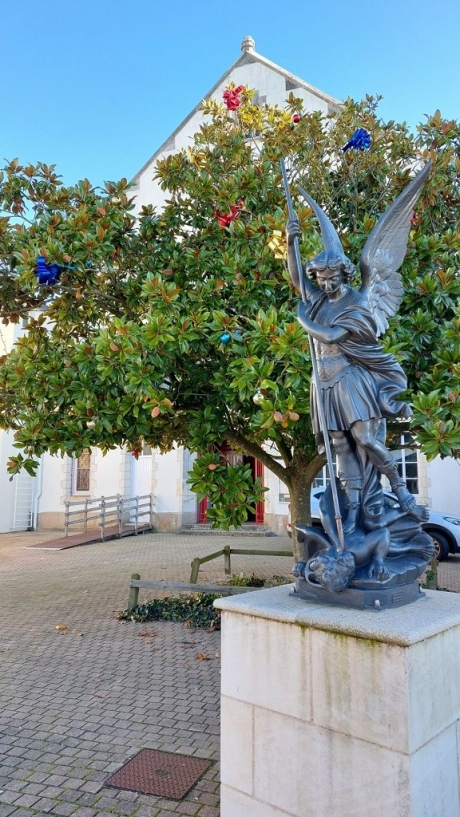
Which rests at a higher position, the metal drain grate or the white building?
the white building

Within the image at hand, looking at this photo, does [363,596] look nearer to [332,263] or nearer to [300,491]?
[332,263]

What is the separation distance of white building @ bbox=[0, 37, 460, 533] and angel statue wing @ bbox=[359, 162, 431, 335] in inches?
485

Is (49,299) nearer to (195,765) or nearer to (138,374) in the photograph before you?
(138,374)

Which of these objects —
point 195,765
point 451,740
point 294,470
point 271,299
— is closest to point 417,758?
point 451,740

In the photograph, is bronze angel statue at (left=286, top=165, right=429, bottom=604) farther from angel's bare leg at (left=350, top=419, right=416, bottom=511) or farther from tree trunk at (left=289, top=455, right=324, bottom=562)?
tree trunk at (left=289, top=455, right=324, bottom=562)

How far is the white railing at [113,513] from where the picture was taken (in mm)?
17562

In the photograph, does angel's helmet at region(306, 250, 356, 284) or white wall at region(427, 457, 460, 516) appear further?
white wall at region(427, 457, 460, 516)

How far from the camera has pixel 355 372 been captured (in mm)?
3232

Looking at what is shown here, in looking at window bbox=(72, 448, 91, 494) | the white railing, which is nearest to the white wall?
the white railing

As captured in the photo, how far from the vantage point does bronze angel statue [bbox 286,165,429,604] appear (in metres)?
3.16

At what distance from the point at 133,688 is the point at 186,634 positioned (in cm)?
190

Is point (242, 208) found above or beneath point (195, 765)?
above

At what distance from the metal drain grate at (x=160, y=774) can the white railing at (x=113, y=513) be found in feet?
44.9

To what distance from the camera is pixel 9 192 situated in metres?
7.08
